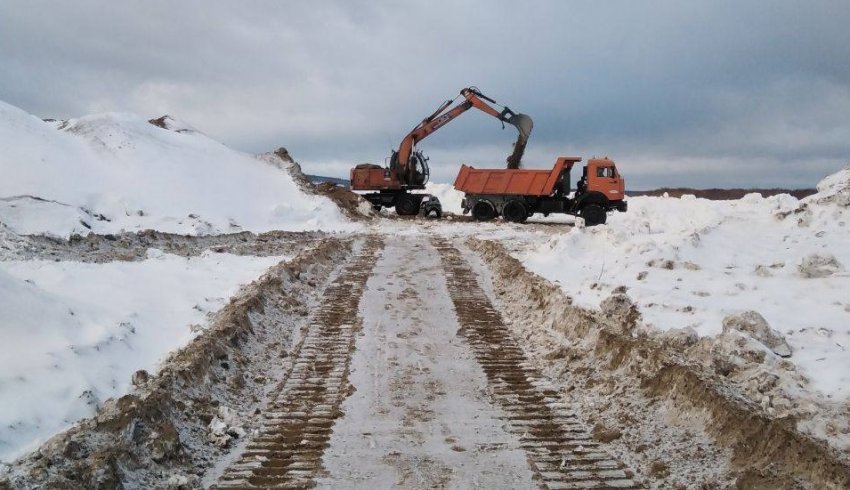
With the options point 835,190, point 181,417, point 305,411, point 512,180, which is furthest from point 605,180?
point 181,417

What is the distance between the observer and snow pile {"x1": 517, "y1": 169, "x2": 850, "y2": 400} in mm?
6840

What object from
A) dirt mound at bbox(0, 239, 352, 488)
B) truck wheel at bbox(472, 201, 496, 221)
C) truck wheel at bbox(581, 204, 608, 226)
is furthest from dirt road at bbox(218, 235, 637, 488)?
truck wheel at bbox(472, 201, 496, 221)

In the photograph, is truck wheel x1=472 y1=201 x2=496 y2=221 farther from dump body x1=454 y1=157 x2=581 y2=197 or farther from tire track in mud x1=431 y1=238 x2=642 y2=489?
tire track in mud x1=431 y1=238 x2=642 y2=489

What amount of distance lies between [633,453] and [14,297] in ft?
19.5

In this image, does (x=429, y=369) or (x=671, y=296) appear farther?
(x=671, y=296)

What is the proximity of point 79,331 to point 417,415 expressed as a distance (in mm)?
3595

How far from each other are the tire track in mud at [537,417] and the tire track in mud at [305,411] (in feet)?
5.39

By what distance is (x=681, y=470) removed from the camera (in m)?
4.93

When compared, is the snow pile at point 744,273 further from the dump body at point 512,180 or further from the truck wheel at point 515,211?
the truck wheel at point 515,211

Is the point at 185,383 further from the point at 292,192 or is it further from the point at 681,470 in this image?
the point at 292,192

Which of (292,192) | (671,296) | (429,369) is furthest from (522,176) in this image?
(429,369)

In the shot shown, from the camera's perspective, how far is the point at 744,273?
10.0 meters

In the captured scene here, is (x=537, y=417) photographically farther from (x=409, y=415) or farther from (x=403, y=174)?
(x=403, y=174)

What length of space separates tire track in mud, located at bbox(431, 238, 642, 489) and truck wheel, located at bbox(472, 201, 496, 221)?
50.3ft
